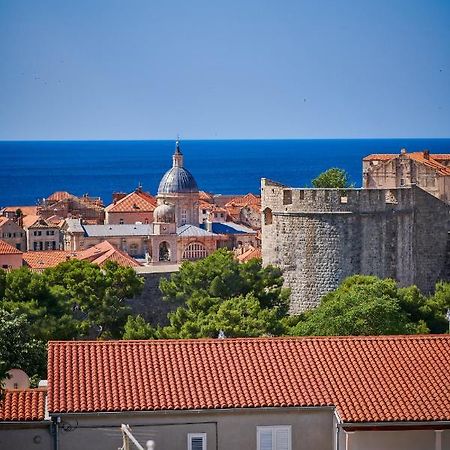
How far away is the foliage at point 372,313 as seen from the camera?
1220 inches

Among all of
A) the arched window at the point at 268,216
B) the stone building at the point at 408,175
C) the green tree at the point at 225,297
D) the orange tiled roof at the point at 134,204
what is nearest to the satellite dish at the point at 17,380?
the green tree at the point at 225,297

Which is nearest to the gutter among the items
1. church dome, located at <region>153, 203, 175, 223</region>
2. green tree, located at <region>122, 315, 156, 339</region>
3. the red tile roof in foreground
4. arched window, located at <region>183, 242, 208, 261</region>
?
the red tile roof in foreground

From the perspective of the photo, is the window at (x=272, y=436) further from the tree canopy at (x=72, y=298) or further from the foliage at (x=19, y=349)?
the tree canopy at (x=72, y=298)

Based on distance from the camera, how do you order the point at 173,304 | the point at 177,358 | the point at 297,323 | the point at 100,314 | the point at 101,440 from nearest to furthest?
1. the point at 101,440
2. the point at 177,358
3. the point at 297,323
4. the point at 100,314
5. the point at 173,304

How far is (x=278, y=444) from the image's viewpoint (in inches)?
776

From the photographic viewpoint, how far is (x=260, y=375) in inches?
799

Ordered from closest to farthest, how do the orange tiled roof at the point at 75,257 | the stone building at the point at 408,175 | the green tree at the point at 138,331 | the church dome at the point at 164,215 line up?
the green tree at the point at 138,331 → the stone building at the point at 408,175 → the orange tiled roof at the point at 75,257 → the church dome at the point at 164,215

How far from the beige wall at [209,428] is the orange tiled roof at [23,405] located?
62 centimetres

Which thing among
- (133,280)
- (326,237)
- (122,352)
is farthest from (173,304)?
(122,352)

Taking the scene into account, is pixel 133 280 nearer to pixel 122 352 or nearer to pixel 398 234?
pixel 398 234

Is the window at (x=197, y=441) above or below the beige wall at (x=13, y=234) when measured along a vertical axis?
below

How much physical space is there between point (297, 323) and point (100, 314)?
5470mm

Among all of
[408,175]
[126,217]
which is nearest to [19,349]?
[408,175]

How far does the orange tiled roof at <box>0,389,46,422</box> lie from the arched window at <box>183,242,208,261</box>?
5868cm
